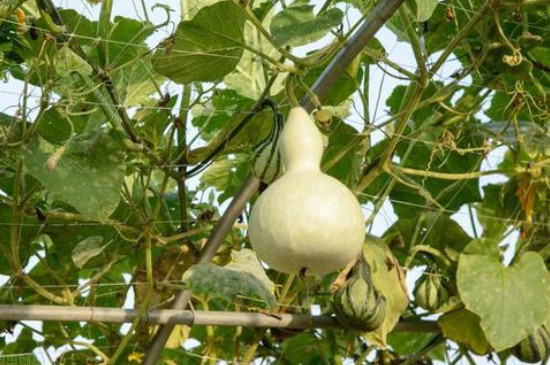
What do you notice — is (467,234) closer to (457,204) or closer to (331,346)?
(457,204)

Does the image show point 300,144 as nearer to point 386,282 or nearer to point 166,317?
point 166,317

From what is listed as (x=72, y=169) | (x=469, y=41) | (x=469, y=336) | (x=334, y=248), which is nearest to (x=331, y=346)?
(x=469, y=336)

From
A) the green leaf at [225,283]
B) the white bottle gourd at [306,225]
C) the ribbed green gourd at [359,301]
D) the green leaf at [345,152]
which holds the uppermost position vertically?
the green leaf at [345,152]

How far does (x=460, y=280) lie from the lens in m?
1.62

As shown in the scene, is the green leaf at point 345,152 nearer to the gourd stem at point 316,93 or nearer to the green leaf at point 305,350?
the gourd stem at point 316,93

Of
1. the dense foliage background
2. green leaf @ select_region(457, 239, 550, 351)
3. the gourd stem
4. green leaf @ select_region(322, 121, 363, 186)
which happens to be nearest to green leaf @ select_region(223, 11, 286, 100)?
the dense foliage background

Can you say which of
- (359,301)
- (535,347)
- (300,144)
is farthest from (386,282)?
(300,144)

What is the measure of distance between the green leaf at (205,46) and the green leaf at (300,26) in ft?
0.14

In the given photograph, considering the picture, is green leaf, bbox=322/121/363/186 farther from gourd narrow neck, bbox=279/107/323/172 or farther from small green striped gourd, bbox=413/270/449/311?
gourd narrow neck, bbox=279/107/323/172

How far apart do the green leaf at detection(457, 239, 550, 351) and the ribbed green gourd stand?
0.52 feet

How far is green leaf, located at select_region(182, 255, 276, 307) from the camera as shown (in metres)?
1.26

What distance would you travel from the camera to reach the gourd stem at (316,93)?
1.31 meters

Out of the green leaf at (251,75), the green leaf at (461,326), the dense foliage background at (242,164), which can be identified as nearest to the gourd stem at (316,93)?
the dense foliage background at (242,164)

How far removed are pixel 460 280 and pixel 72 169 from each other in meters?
0.59
